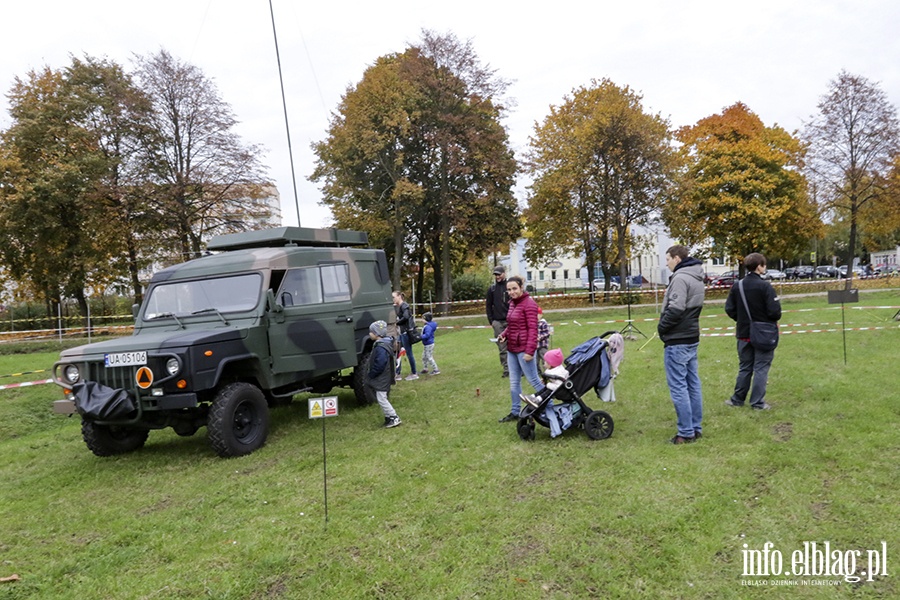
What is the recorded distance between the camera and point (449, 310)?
27.6 metres

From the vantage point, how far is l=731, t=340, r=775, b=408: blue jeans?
687cm

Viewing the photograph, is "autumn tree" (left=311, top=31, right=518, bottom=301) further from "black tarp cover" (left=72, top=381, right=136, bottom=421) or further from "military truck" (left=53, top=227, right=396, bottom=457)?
"black tarp cover" (left=72, top=381, right=136, bottom=421)

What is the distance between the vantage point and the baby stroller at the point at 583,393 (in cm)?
608

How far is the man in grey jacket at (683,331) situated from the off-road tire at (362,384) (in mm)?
4543

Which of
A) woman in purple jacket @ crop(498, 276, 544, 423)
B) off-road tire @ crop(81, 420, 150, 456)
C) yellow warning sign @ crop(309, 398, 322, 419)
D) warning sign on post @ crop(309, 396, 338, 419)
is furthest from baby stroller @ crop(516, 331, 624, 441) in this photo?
off-road tire @ crop(81, 420, 150, 456)

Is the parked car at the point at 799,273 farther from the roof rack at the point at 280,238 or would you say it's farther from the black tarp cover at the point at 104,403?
the black tarp cover at the point at 104,403

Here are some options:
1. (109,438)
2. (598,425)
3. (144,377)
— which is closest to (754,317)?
(598,425)

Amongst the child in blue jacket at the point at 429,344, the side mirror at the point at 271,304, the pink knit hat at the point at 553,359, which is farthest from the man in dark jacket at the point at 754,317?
the child in blue jacket at the point at 429,344

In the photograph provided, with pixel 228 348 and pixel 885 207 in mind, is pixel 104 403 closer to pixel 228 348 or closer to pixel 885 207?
pixel 228 348

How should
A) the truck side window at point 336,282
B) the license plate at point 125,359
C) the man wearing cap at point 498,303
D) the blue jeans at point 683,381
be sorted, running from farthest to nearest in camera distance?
the man wearing cap at point 498,303, the truck side window at point 336,282, the license plate at point 125,359, the blue jeans at point 683,381

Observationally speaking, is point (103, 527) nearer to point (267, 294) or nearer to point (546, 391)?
point (267, 294)

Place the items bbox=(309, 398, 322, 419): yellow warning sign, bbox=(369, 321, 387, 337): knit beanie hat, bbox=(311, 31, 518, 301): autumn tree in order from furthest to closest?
bbox=(311, 31, 518, 301): autumn tree → bbox=(369, 321, 387, 337): knit beanie hat → bbox=(309, 398, 322, 419): yellow warning sign

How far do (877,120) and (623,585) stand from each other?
3286 centimetres

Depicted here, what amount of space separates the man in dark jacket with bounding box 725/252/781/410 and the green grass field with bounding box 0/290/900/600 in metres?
0.34
